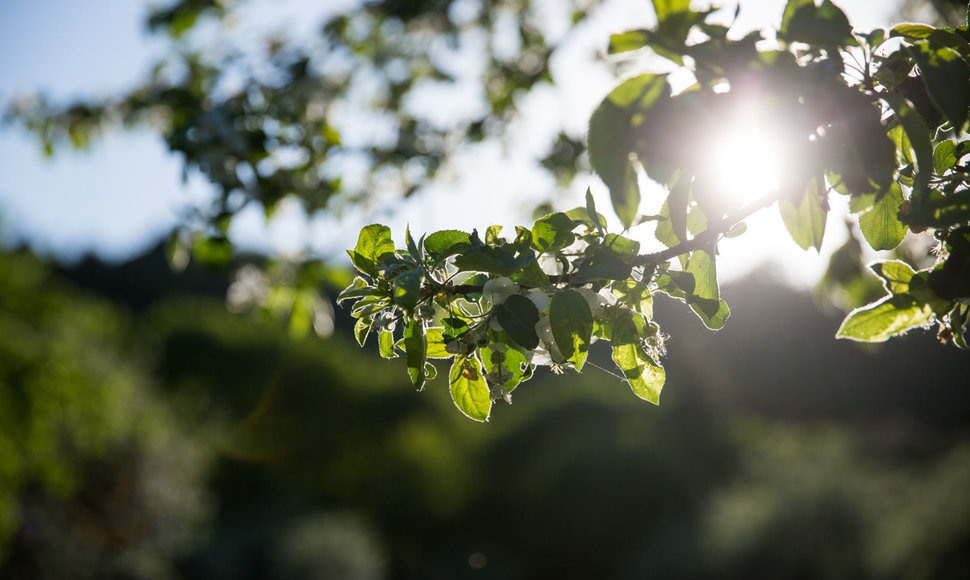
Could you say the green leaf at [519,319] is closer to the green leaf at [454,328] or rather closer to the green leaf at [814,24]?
the green leaf at [454,328]

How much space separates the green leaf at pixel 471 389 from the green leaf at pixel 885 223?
0.46m

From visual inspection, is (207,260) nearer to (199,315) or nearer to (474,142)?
(474,142)

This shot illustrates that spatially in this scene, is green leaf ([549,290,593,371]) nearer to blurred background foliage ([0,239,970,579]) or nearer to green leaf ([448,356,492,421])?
green leaf ([448,356,492,421])

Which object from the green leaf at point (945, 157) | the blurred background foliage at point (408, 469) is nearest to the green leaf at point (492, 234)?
the green leaf at point (945, 157)

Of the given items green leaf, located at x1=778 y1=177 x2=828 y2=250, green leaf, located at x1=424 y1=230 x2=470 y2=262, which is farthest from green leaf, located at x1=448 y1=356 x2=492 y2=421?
green leaf, located at x1=778 y1=177 x2=828 y2=250

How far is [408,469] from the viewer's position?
1031cm

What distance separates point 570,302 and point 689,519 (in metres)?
8.19

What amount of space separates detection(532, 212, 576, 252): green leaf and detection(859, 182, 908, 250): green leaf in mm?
335

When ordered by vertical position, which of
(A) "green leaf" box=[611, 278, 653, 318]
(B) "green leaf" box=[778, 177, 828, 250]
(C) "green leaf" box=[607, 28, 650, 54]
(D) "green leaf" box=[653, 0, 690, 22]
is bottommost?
(A) "green leaf" box=[611, 278, 653, 318]

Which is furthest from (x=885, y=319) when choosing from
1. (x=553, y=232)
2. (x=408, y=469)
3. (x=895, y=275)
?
(x=408, y=469)

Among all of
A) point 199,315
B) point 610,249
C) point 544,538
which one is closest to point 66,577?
point 544,538

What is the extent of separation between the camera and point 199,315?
16938 millimetres

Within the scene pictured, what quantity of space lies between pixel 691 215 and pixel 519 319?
24cm

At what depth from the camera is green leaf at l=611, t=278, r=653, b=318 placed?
0.62m
